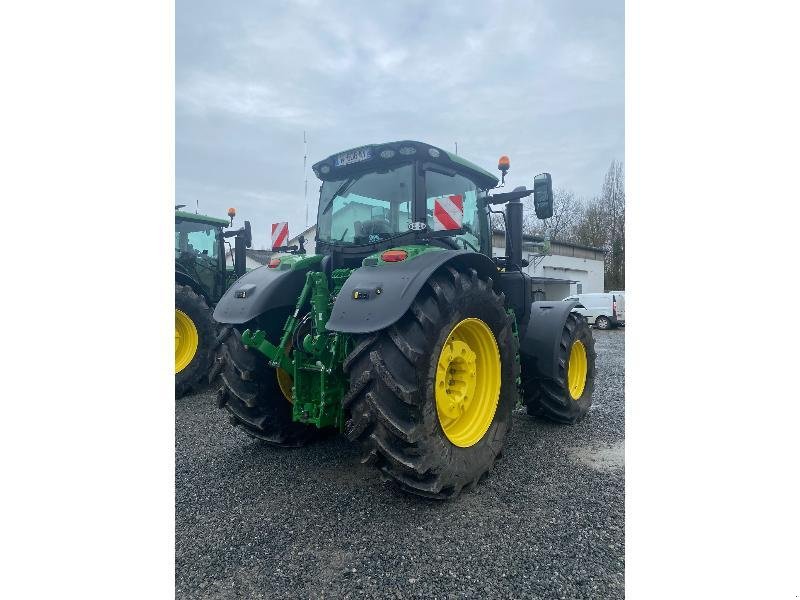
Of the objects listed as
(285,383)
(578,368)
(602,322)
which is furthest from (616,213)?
(602,322)

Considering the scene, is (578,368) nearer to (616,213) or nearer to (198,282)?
(616,213)

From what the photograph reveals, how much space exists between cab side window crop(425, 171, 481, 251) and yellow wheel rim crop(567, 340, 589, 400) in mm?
1537

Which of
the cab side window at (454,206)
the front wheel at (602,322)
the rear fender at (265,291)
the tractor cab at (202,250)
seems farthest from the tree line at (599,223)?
the front wheel at (602,322)

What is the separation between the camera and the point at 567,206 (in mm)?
3484

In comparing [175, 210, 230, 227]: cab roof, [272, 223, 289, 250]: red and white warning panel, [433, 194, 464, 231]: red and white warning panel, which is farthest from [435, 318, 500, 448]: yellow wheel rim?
[175, 210, 230, 227]: cab roof

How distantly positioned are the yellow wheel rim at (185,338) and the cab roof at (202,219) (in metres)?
1.21

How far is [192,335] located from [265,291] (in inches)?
120

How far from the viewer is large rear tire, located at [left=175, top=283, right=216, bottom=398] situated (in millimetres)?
5398

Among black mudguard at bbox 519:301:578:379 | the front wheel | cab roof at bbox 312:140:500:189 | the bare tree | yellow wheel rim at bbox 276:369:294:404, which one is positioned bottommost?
the front wheel

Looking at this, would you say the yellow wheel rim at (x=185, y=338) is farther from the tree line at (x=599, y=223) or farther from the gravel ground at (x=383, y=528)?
the tree line at (x=599, y=223)

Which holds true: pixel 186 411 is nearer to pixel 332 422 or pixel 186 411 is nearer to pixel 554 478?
pixel 332 422

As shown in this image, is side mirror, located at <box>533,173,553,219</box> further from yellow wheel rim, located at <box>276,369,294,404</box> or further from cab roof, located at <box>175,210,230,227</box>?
cab roof, located at <box>175,210,230,227</box>

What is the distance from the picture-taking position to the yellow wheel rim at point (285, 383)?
3.18 metres
